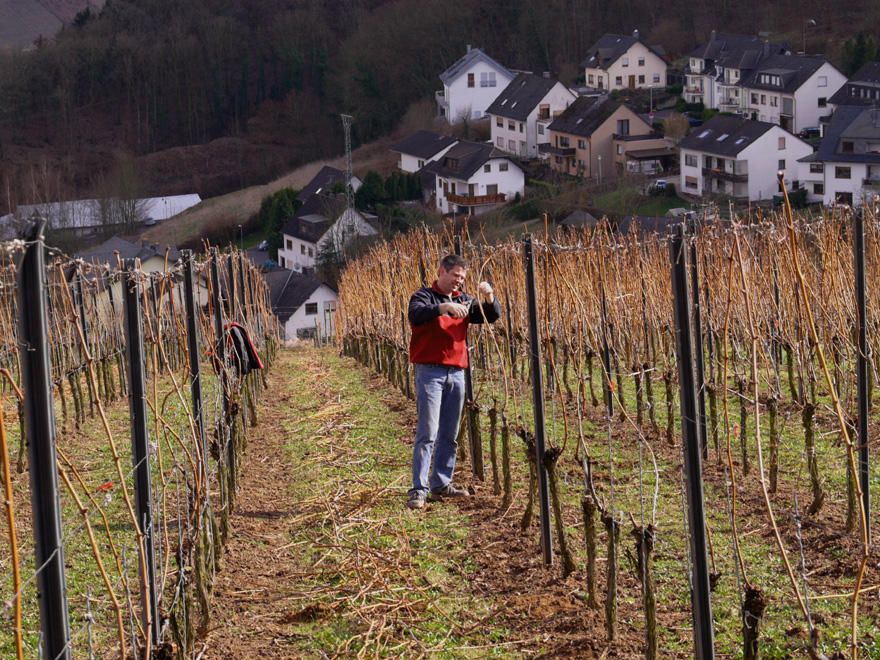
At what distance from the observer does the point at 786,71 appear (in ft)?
163

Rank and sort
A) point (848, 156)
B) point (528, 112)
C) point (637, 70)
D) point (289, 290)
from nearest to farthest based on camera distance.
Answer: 1. point (289, 290)
2. point (848, 156)
3. point (528, 112)
4. point (637, 70)

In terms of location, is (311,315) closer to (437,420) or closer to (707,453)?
(707,453)

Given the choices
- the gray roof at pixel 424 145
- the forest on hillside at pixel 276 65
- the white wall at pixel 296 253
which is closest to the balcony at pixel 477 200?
the gray roof at pixel 424 145

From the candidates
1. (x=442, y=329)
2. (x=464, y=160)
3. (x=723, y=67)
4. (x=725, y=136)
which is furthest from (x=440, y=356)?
(x=723, y=67)

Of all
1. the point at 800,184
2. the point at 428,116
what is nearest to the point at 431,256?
the point at 800,184

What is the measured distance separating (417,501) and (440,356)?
936 millimetres

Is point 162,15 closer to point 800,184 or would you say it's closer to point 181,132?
point 181,132

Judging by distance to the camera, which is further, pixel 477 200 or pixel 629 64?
pixel 629 64

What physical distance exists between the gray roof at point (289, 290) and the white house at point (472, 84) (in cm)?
2638

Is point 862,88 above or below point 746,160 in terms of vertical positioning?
above

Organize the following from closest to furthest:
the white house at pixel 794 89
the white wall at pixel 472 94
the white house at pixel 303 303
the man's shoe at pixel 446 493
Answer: the man's shoe at pixel 446 493
the white house at pixel 303 303
the white house at pixel 794 89
the white wall at pixel 472 94

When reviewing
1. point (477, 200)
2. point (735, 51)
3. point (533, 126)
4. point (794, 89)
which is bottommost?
point (477, 200)

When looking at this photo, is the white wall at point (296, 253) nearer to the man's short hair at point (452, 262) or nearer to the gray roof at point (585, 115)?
the gray roof at point (585, 115)

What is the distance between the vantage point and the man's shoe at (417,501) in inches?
250
